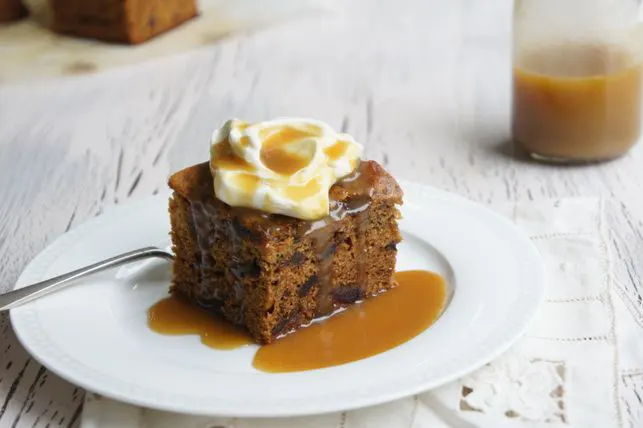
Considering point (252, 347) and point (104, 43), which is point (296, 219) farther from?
point (104, 43)

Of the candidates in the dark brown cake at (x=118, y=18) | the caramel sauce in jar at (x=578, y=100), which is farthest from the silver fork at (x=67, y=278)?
the dark brown cake at (x=118, y=18)

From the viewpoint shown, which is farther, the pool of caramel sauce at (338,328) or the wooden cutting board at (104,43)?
the wooden cutting board at (104,43)

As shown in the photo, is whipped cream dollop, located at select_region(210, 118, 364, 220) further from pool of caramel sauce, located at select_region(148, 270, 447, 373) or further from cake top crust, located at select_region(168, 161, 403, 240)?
pool of caramel sauce, located at select_region(148, 270, 447, 373)

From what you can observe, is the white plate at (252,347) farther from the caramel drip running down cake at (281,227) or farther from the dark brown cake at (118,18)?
the dark brown cake at (118,18)

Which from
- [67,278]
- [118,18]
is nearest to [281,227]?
[67,278]

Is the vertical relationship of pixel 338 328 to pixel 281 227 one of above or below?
below

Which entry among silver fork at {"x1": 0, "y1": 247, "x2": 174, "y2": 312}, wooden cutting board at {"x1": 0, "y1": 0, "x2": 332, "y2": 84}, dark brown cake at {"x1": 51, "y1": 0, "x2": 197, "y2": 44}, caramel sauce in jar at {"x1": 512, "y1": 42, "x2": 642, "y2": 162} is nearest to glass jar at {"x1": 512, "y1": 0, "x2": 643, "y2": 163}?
caramel sauce in jar at {"x1": 512, "y1": 42, "x2": 642, "y2": 162}

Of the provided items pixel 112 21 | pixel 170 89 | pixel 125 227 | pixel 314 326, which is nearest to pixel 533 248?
pixel 314 326
